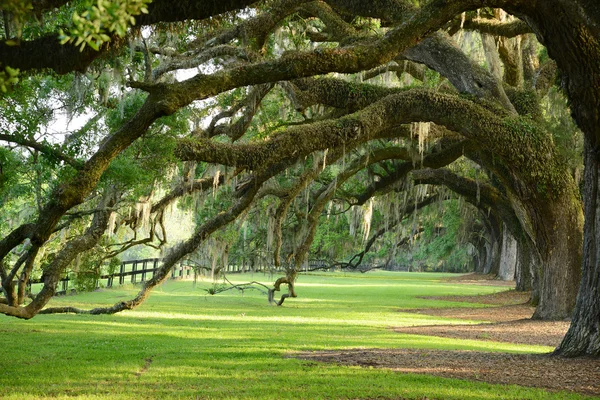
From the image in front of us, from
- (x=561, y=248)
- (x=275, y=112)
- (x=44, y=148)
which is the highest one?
(x=275, y=112)

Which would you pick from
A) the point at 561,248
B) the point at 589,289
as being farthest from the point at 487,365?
the point at 561,248

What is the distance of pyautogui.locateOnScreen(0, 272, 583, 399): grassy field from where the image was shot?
672 centimetres

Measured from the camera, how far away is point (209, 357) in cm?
920

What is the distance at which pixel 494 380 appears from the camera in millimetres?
7355

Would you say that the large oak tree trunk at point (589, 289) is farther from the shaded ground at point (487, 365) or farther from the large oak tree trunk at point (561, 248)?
the large oak tree trunk at point (561, 248)

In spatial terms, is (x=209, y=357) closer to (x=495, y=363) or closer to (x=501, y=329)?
(x=495, y=363)

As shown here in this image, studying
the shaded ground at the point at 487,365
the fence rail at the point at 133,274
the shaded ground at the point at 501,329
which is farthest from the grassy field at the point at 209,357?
the fence rail at the point at 133,274

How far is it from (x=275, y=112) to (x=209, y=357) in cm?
1207

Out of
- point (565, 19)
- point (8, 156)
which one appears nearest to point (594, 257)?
point (565, 19)

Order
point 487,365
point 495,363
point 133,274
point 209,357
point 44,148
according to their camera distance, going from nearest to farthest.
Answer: point 44,148
point 487,365
point 495,363
point 209,357
point 133,274

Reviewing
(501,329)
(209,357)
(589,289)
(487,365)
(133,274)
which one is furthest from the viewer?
(133,274)

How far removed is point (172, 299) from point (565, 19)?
59.1ft

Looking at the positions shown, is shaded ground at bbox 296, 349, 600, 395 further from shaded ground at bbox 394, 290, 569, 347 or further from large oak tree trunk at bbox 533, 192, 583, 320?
large oak tree trunk at bbox 533, 192, 583, 320

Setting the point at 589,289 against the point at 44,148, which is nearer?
the point at 44,148
